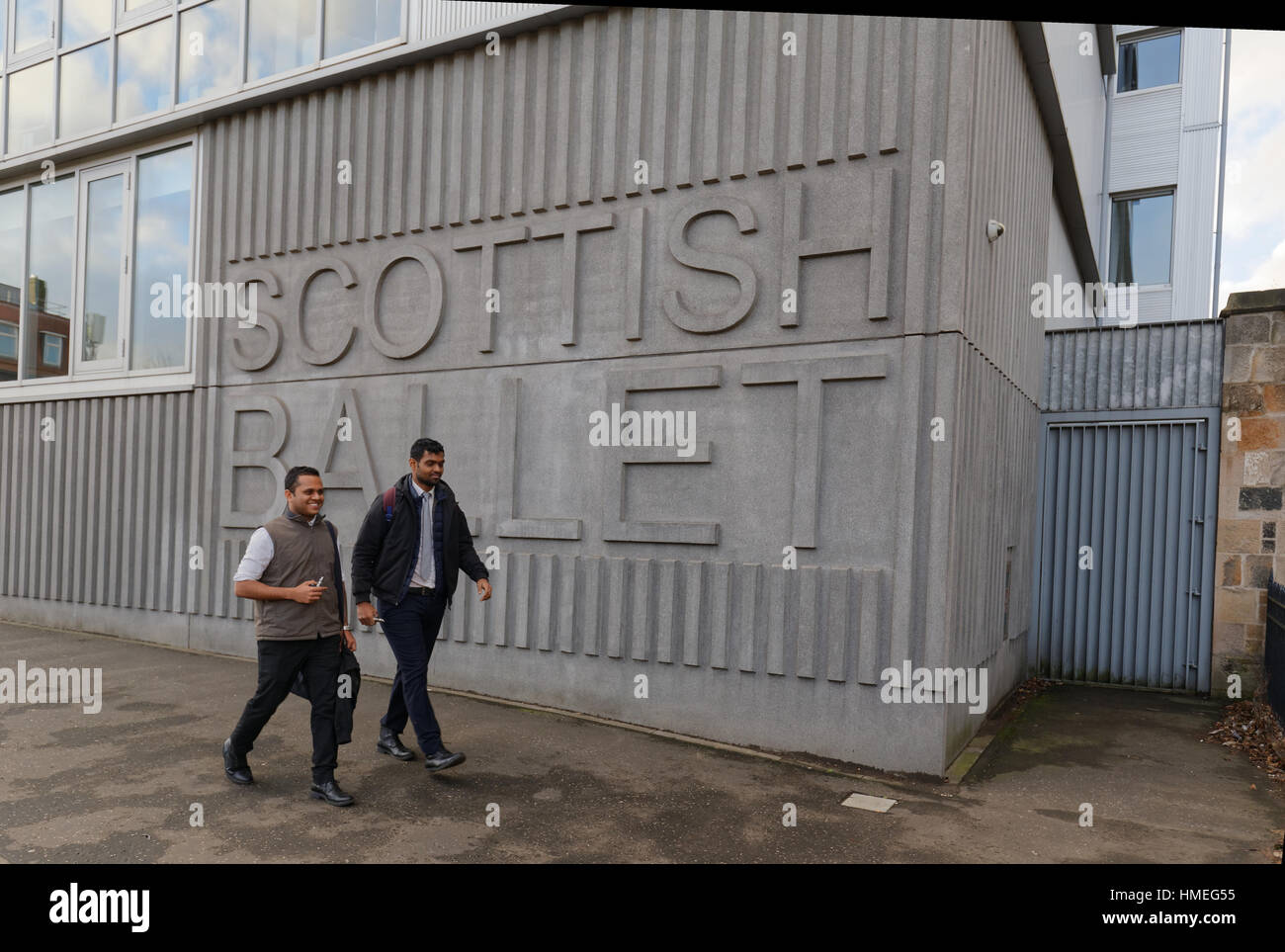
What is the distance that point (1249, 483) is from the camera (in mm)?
8688

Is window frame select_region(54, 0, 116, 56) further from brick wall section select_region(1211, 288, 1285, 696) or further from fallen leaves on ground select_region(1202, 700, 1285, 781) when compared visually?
fallen leaves on ground select_region(1202, 700, 1285, 781)

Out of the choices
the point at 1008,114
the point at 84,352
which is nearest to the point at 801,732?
the point at 1008,114

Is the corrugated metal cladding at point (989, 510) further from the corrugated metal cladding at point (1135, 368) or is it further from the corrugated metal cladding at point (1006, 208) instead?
the corrugated metal cladding at point (1135, 368)

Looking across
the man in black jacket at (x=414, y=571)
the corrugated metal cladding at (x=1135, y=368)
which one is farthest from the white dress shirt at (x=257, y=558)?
the corrugated metal cladding at (x=1135, y=368)

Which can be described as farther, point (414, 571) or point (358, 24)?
point (358, 24)

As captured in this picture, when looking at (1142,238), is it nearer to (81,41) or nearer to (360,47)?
(360,47)

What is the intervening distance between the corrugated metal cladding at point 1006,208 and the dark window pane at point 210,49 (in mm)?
7547

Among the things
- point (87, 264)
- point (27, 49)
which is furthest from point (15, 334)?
point (27, 49)

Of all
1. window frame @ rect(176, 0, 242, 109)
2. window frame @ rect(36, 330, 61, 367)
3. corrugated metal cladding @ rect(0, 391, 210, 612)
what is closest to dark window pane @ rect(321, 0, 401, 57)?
window frame @ rect(176, 0, 242, 109)

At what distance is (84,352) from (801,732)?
32.1 ft

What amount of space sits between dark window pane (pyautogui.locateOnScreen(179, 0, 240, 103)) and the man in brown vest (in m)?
6.67

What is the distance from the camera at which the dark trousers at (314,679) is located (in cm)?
493

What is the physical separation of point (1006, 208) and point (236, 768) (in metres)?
6.91
